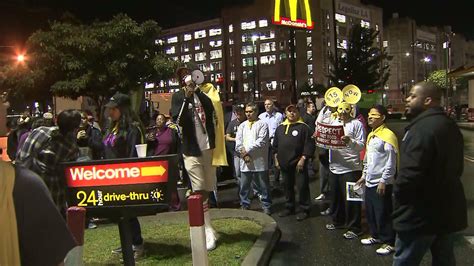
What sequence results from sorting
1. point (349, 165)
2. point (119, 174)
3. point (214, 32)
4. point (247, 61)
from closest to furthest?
1. point (119, 174)
2. point (349, 165)
3. point (247, 61)
4. point (214, 32)

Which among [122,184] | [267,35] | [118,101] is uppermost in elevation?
[267,35]

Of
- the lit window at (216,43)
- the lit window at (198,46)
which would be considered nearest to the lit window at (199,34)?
the lit window at (198,46)

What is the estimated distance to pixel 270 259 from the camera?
6156mm

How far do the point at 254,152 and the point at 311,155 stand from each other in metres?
0.97

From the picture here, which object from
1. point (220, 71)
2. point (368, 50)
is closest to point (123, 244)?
point (368, 50)

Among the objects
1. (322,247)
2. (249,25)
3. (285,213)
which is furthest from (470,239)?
(249,25)

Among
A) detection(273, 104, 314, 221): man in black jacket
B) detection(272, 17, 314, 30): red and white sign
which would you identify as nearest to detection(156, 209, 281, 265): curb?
A: detection(273, 104, 314, 221): man in black jacket

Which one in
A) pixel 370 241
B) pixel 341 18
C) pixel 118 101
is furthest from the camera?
pixel 341 18

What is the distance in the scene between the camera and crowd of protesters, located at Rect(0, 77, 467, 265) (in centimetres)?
→ 367

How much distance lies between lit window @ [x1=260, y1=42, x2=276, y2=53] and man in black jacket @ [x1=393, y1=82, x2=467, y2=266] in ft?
449

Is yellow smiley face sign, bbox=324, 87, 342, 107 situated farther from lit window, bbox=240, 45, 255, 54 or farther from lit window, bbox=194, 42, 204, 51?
lit window, bbox=194, 42, 204, 51

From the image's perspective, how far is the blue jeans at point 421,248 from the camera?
3750 mm

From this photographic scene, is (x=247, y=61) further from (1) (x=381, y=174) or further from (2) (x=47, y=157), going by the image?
(2) (x=47, y=157)

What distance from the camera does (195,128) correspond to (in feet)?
18.6
